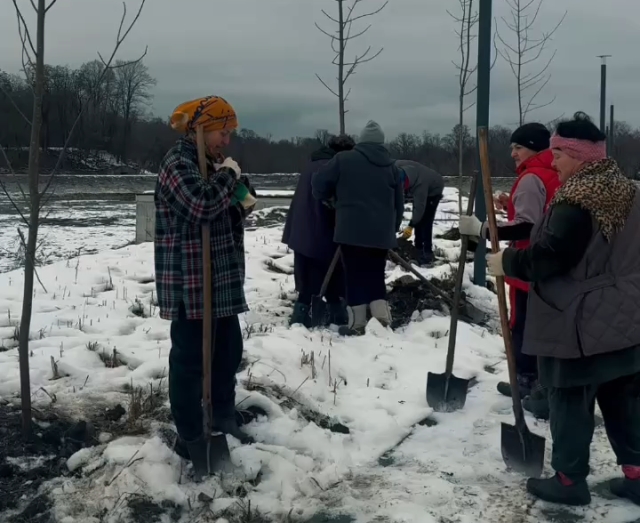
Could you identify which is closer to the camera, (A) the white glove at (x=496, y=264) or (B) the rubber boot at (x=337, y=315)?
(A) the white glove at (x=496, y=264)

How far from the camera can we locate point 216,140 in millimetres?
3402

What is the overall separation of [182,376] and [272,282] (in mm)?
4862

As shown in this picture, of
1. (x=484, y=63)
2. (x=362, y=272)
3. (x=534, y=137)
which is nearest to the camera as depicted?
(x=534, y=137)

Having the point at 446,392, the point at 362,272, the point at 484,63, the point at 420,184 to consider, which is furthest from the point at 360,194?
the point at 420,184

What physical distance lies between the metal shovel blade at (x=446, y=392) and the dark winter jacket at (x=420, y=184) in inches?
204

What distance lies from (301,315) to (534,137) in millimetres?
2844

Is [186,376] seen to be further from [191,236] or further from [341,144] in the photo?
[341,144]

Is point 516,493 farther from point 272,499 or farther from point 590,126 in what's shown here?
point 590,126

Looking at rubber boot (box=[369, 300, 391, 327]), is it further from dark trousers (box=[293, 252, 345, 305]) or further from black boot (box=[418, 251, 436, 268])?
black boot (box=[418, 251, 436, 268])

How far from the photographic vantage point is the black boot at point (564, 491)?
10.5 ft

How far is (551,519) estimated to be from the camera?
310 cm

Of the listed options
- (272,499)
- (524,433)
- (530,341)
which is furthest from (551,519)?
(272,499)

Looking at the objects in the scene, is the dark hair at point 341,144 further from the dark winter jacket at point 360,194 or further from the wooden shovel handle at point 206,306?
the wooden shovel handle at point 206,306

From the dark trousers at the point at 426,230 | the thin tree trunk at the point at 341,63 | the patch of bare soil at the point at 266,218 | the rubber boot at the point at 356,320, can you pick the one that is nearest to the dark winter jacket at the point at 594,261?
the rubber boot at the point at 356,320
